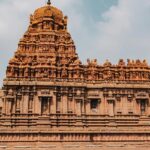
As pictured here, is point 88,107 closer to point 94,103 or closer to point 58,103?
point 94,103

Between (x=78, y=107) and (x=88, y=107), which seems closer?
(x=78, y=107)

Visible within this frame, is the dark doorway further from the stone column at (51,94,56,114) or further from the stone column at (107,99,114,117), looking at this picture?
the stone column at (51,94,56,114)

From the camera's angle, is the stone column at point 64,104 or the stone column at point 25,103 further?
the stone column at point 64,104

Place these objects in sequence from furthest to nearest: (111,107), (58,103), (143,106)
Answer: (143,106)
(111,107)
(58,103)

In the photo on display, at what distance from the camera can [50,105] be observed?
36.8 m

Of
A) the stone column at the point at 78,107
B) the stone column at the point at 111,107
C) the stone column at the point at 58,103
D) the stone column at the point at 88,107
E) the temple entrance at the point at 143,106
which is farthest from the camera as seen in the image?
the temple entrance at the point at 143,106

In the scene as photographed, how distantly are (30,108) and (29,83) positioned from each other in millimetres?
2829

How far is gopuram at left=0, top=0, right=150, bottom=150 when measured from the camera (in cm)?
Answer: 3332

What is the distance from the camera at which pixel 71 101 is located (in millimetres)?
37156

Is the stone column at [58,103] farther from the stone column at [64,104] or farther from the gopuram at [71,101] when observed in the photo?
the stone column at [64,104]

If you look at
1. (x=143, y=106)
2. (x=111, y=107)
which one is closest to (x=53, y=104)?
(x=111, y=107)

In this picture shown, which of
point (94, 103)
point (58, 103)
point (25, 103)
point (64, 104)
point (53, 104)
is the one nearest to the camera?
point (25, 103)

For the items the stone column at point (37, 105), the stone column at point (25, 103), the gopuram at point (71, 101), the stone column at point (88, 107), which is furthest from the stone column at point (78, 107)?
the stone column at point (25, 103)

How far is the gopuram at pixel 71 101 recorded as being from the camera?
33.3m
